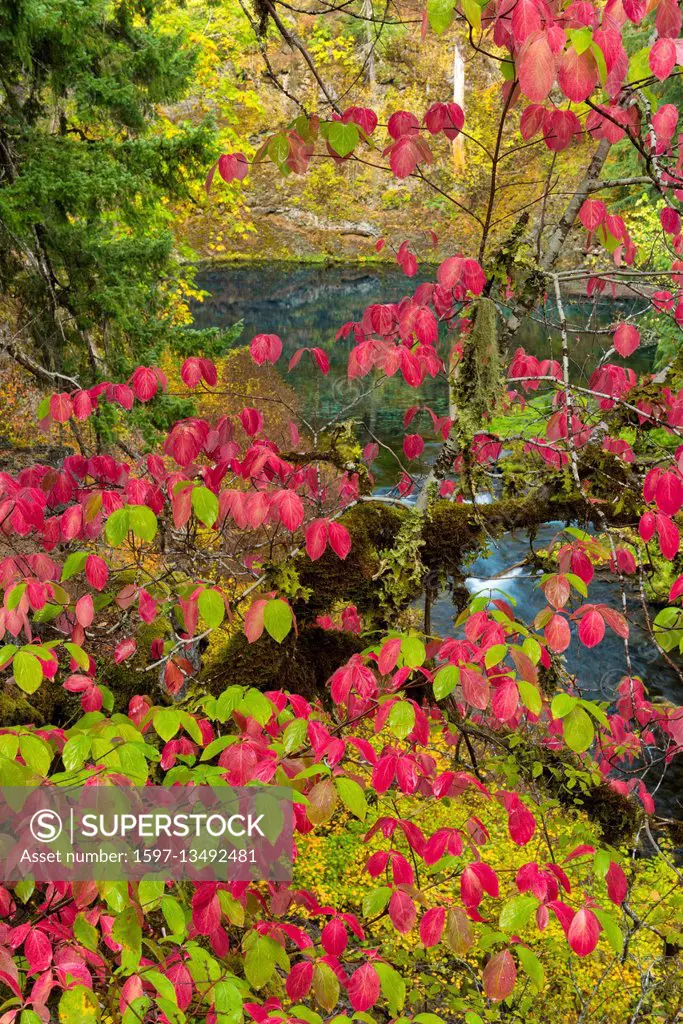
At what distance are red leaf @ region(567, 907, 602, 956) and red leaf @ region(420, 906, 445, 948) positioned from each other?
1.54 ft

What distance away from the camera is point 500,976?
2.21m

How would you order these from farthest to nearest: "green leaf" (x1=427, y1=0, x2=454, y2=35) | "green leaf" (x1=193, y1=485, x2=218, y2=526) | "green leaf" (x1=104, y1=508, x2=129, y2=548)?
1. "green leaf" (x1=193, y1=485, x2=218, y2=526)
2. "green leaf" (x1=104, y1=508, x2=129, y2=548)
3. "green leaf" (x1=427, y1=0, x2=454, y2=35)

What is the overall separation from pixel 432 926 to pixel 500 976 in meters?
0.26

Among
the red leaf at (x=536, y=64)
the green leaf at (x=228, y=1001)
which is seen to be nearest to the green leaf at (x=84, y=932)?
the green leaf at (x=228, y=1001)

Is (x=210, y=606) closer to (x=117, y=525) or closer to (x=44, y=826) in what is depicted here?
(x=117, y=525)

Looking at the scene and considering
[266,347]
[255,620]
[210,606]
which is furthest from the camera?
[266,347]

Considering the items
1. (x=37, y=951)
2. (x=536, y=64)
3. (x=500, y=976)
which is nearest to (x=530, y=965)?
(x=500, y=976)

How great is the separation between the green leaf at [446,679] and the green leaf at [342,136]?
5.93 feet

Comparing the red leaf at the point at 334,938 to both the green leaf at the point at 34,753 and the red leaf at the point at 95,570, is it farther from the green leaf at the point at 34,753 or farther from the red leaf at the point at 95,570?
the red leaf at the point at 95,570

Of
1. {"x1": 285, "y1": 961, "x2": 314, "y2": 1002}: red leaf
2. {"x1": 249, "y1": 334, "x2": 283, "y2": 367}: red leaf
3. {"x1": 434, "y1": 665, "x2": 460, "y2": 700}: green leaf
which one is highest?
{"x1": 249, "y1": 334, "x2": 283, "y2": 367}: red leaf

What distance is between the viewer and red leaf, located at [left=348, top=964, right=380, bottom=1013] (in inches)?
83.4

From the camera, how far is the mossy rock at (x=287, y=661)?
3.95 metres

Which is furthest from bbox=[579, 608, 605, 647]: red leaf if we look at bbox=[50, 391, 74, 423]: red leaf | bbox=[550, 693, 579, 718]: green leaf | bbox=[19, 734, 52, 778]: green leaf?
bbox=[50, 391, 74, 423]: red leaf

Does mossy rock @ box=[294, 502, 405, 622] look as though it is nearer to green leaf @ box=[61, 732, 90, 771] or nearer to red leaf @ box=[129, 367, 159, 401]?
red leaf @ box=[129, 367, 159, 401]
